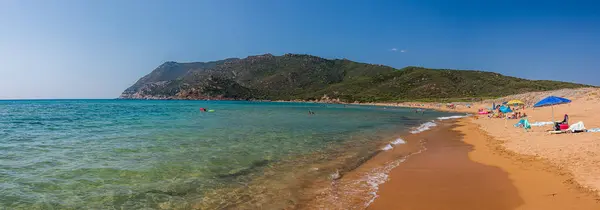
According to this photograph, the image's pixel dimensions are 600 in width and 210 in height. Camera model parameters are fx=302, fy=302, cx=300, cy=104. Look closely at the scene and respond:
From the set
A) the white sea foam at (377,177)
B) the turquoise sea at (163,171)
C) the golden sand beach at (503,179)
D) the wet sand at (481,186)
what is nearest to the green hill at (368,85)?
the golden sand beach at (503,179)

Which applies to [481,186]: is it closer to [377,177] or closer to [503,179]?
[503,179]

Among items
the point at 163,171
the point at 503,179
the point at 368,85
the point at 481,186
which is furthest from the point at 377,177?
the point at 368,85

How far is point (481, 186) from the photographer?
813 centimetres

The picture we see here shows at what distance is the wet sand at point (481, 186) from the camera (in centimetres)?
659

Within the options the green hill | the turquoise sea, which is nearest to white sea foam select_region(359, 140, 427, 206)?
the turquoise sea

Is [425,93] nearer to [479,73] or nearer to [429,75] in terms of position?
[429,75]

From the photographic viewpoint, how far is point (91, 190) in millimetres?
7676

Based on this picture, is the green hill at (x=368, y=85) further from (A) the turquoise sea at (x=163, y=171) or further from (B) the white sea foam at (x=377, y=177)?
(A) the turquoise sea at (x=163, y=171)

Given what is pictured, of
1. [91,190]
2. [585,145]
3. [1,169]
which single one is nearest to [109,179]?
[91,190]

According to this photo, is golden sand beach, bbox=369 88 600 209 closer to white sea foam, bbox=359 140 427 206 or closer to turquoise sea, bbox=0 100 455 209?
white sea foam, bbox=359 140 427 206

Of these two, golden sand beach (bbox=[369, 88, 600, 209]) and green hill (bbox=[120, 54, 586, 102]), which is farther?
green hill (bbox=[120, 54, 586, 102])

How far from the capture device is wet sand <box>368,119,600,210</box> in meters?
6.59

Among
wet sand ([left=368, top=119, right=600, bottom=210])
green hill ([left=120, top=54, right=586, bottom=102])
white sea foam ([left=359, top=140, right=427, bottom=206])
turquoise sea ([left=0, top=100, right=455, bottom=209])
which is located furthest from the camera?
green hill ([left=120, top=54, right=586, bottom=102])

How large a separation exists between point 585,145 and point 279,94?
16191 cm
